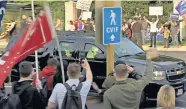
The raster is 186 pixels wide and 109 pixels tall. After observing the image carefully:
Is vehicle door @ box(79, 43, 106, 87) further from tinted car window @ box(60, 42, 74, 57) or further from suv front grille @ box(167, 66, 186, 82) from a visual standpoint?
suv front grille @ box(167, 66, 186, 82)

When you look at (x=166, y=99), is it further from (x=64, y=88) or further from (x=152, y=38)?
(x=152, y=38)

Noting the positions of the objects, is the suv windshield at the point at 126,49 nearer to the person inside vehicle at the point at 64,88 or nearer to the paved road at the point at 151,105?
the paved road at the point at 151,105

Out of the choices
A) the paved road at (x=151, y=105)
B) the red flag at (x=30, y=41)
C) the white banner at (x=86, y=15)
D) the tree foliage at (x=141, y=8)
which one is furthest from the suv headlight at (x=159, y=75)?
the tree foliage at (x=141, y=8)

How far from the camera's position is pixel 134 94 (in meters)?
6.45

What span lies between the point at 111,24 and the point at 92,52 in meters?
4.05

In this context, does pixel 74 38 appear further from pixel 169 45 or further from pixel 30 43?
Answer: pixel 169 45

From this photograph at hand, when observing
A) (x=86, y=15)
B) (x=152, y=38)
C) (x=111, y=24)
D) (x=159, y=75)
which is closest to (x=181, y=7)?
(x=152, y=38)

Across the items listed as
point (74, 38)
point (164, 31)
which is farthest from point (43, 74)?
point (164, 31)

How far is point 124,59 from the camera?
497 inches

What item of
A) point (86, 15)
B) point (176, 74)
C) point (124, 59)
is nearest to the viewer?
point (176, 74)

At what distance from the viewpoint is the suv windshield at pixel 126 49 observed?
13.0 metres

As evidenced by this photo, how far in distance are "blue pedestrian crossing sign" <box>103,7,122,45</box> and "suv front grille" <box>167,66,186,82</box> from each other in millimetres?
3144

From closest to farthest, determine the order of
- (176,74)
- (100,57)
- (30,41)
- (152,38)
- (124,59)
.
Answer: (30,41)
(176,74)
(124,59)
(100,57)
(152,38)

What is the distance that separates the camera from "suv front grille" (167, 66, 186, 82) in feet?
39.7
